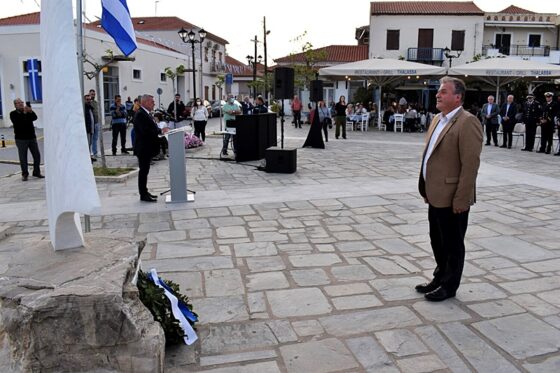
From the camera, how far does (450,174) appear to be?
3703 millimetres

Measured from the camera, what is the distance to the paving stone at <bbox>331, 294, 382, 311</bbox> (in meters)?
Answer: 3.86

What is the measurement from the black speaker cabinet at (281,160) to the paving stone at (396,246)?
4753mm

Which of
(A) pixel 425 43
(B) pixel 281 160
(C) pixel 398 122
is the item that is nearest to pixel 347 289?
(B) pixel 281 160

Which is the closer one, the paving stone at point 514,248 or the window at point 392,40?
the paving stone at point 514,248

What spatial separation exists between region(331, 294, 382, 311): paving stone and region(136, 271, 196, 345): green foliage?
1258mm

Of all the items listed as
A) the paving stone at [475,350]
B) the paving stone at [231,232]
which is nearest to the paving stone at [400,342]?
the paving stone at [475,350]

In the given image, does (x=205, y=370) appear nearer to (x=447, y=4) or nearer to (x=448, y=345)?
(x=448, y=345)

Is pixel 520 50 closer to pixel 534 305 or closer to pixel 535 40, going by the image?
pixel 535 40

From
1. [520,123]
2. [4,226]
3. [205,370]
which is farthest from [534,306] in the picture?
[520,123]

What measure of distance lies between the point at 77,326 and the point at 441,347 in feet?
7.19

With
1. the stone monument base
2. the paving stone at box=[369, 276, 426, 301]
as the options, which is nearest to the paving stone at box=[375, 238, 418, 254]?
the paving stone at box=[369, 276, 426, 301]

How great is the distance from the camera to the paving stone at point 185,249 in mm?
5082

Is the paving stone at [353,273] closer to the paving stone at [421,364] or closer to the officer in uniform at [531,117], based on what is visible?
the paving stone at [421,364]

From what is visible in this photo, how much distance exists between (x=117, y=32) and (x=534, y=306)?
522 centimetres
